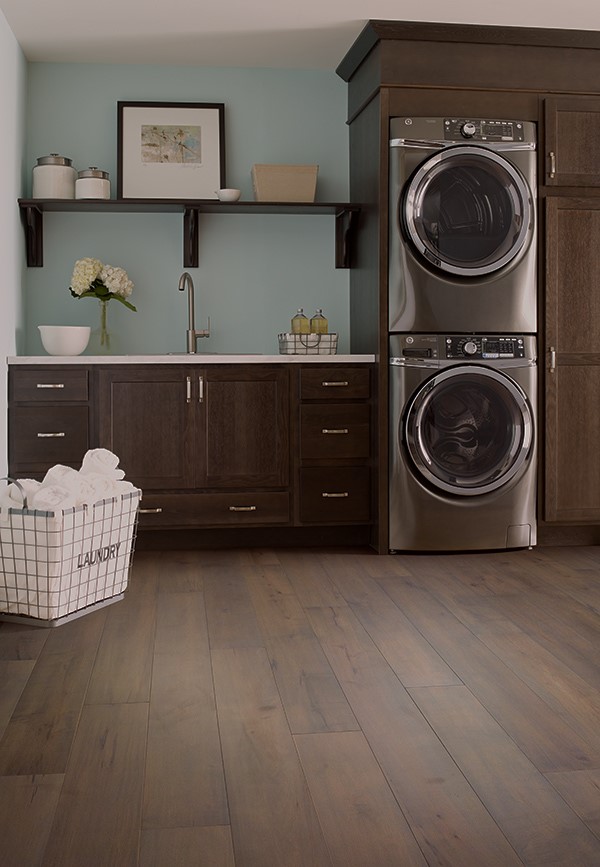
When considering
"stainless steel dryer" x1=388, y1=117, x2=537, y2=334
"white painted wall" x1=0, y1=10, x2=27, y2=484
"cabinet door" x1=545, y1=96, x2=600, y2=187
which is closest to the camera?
"white painted wall" x1=0, y1=10, x2=27, y2=484

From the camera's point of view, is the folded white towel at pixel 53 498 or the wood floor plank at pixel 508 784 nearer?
the wood floor plank at pixel 508 784

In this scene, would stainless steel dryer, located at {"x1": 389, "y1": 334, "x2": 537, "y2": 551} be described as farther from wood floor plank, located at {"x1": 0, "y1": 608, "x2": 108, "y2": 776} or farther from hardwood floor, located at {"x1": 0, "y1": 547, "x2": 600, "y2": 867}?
wood floor plank, located at {"x1": 0, "y1": 608, "x2": 108, "y2": 776}

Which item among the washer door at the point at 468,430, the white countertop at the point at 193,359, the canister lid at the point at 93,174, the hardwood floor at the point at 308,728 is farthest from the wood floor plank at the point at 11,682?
the canister lid at the point at 93,174

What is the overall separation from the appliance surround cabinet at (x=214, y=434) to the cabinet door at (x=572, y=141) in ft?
3.93

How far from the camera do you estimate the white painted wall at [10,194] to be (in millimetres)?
3963

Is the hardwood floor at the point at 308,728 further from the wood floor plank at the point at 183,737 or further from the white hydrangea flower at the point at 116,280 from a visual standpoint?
the white hydrangea flower at the point at 116,280

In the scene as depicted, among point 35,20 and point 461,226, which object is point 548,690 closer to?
point 461,226

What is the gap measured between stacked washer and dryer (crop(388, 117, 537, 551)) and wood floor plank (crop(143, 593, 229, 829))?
56.5 inches

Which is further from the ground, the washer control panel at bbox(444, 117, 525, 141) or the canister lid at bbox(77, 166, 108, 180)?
the washer control panel at bbox(444, 117, 525, 141)

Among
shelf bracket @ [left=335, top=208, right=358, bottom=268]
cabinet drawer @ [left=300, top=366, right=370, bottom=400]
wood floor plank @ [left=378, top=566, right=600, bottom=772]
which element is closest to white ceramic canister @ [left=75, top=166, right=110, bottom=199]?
shelf bracket @ [left=335, top=208, right=358, bottom=268]

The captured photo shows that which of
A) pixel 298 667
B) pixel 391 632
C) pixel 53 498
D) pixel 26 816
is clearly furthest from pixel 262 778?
pixel 53 498

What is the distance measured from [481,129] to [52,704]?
297 centimetres

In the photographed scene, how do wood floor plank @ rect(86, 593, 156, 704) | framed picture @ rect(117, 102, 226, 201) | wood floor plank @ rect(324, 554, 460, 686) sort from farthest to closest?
1. framed picture @ rect(117, 102, 226, 201)
2. wood floor plank @ rect(324, 554, 460, 686)
3. wood floor plank @ rect(86, 593, 156, 704)

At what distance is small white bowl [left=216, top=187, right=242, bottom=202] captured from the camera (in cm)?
444
